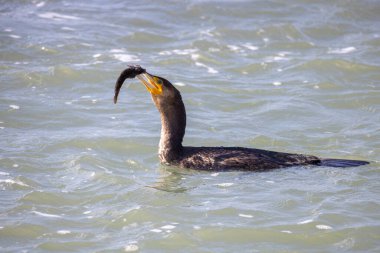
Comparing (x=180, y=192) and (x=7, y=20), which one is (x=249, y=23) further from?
(x=180, y=192)

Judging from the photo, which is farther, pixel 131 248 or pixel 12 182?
pixel 12 182

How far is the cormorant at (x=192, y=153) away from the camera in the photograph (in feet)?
30.0

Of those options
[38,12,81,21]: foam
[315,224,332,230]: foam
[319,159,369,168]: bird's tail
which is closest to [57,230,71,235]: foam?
[315,224,332,230]: foam

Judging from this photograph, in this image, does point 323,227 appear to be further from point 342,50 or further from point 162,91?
point 342,50

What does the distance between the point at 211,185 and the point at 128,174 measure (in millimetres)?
1029

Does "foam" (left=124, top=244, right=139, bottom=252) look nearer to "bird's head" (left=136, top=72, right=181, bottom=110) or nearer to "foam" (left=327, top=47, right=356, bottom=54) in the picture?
"bird's head" (left=136, top=72, right=181, bottom=110)

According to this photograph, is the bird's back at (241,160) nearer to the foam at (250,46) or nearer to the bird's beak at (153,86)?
the bird's beak at (153,86)

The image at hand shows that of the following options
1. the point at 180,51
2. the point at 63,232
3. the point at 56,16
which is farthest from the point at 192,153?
the point at 56,16

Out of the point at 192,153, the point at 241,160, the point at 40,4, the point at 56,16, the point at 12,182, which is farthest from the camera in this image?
the point at 40,4

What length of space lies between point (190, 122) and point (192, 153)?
1.95 meters

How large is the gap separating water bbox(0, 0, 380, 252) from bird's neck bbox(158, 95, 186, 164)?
0.83ft

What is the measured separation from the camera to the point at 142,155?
9.97 m

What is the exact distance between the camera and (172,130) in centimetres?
967

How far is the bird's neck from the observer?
953 centimetres
